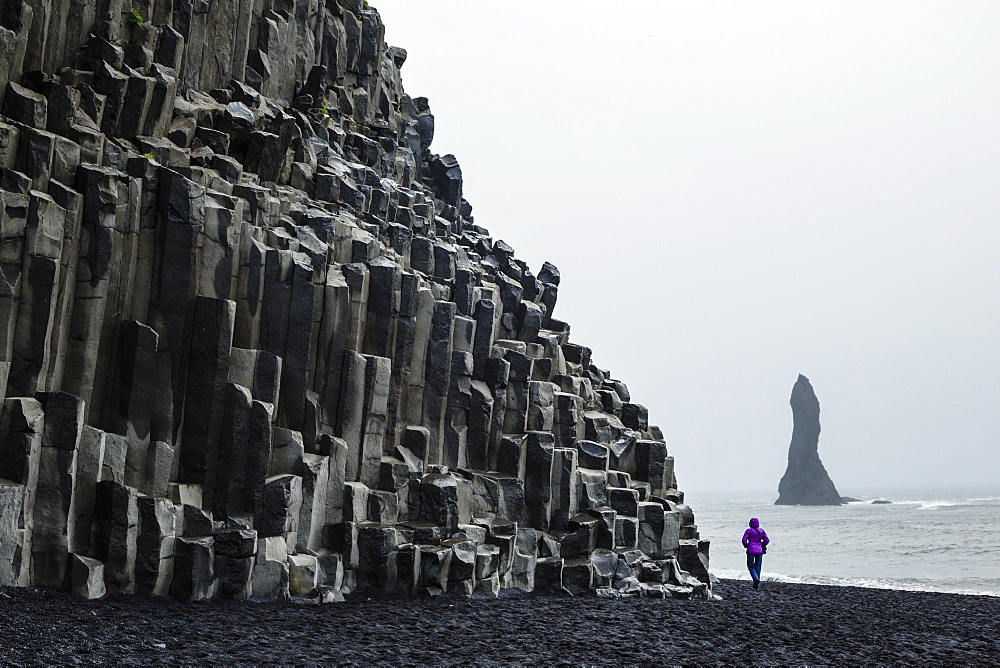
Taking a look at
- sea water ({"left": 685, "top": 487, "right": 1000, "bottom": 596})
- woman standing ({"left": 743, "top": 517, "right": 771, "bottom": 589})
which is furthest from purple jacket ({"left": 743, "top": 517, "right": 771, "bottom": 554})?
sea water ({"left": 685, "top": 487, "right": 1000, "bottom": 596})

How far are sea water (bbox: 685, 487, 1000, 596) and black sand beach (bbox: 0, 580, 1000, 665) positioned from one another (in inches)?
832

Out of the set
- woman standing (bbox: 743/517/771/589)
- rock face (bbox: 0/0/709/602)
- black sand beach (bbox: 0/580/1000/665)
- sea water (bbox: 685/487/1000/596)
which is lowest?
sea water (bbox: 685/487/1000/596)

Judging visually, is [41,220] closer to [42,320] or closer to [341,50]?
[42,320]

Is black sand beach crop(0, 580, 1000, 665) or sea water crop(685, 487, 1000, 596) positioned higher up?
black sand beach crop(0, 580, 1000, 665)

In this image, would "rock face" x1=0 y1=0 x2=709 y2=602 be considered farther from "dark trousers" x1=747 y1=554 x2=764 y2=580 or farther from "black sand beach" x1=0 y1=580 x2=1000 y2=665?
"dark trousers" x1=747 y1=554 x2=764 y2=580

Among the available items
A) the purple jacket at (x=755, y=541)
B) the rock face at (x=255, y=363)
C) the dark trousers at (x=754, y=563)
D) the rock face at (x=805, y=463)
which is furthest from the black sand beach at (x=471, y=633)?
the rock face at (x=805, y=463)

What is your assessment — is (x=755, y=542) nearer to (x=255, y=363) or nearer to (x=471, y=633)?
(x=471, y=633)

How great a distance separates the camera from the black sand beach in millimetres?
12680

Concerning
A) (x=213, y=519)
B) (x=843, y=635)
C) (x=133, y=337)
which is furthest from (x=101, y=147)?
(x=843, y=635)

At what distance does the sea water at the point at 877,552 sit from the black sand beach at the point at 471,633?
21.1 metres

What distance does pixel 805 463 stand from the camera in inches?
Answer: 5344

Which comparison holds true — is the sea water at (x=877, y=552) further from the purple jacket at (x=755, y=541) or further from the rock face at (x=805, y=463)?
the rock face at (x=805, y=463)

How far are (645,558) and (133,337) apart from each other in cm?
1406

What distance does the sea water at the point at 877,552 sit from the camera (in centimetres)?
4279
